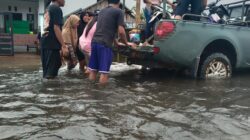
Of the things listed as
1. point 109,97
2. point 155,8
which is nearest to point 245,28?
point 155,8

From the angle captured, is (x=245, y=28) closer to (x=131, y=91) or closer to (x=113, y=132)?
(x=131, y=91)

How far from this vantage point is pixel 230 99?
18.1 feet

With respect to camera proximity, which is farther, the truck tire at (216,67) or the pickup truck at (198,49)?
the truck tire at (216,67)

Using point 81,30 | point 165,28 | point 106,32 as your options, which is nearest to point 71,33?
point 81,30

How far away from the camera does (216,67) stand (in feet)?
23.6

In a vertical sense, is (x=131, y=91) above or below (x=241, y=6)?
below

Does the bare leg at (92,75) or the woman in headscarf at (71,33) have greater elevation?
the woman in headscarf at (71,33)

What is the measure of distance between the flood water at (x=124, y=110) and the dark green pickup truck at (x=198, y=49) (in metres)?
0.35

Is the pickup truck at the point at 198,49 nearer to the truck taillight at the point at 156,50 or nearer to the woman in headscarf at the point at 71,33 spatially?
the truck taillight at the point at 156,50

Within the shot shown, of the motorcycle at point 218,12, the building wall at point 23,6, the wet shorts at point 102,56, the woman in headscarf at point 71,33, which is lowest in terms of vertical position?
the wet shorts at point 102,56

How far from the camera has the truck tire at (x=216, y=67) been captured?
705cm

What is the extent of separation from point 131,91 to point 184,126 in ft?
6.76

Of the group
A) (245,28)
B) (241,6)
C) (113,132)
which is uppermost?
(241,6)

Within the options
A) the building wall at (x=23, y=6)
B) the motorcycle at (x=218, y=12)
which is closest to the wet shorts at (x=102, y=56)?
the motorcycle at (x=218, y=12)
